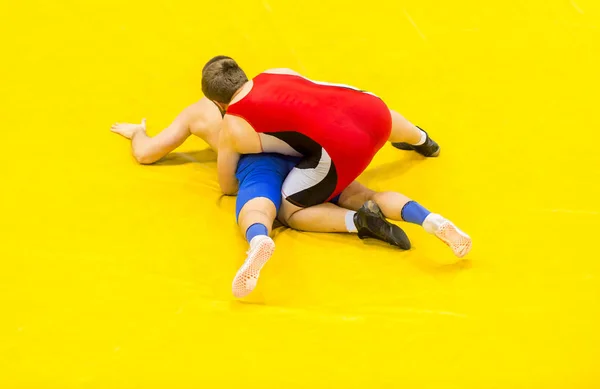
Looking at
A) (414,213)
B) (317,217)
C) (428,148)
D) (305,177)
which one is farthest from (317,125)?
(428,148)

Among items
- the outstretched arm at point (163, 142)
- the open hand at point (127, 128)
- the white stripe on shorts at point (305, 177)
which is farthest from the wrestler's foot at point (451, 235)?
the open hand at point (127, 128)

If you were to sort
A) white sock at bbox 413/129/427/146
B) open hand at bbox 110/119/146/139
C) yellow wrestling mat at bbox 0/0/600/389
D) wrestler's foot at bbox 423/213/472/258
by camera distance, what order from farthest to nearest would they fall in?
open hand at bbox 110/119/146/139
white sock at bbox 413/129/427/146
wrestler's foot at bbox 423/213/472/258
yellow wrestling mat at bbox 0/0/600/389

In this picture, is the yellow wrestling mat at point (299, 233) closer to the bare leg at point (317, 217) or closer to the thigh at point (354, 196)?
the bare leg at point (317, 217)

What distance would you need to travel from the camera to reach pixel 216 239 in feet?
7.47

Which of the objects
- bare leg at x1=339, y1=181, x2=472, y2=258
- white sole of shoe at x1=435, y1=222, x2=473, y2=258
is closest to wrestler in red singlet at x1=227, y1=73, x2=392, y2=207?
bare leg at x1=339, y1=181, x2=472, y2=258

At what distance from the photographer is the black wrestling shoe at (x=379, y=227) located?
220 cm

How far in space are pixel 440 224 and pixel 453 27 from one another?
1466 millimetres

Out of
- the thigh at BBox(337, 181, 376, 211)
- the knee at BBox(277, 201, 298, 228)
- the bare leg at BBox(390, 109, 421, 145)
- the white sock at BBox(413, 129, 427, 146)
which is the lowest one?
the knee at BBox(277, 201, 298, 228)

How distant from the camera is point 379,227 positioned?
219cm

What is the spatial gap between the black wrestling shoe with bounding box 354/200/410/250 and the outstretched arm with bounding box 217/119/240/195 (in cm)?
44

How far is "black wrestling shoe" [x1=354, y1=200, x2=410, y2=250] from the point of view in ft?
7.20

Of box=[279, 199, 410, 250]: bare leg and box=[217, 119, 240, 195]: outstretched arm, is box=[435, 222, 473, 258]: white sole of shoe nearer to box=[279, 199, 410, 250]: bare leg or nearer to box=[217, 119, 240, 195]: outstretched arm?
box=[279, 199, 410, 250]: bare leg

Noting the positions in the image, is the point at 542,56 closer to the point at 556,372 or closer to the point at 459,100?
the point at 459,100

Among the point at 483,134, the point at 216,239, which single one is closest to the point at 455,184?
the point at 483,134
